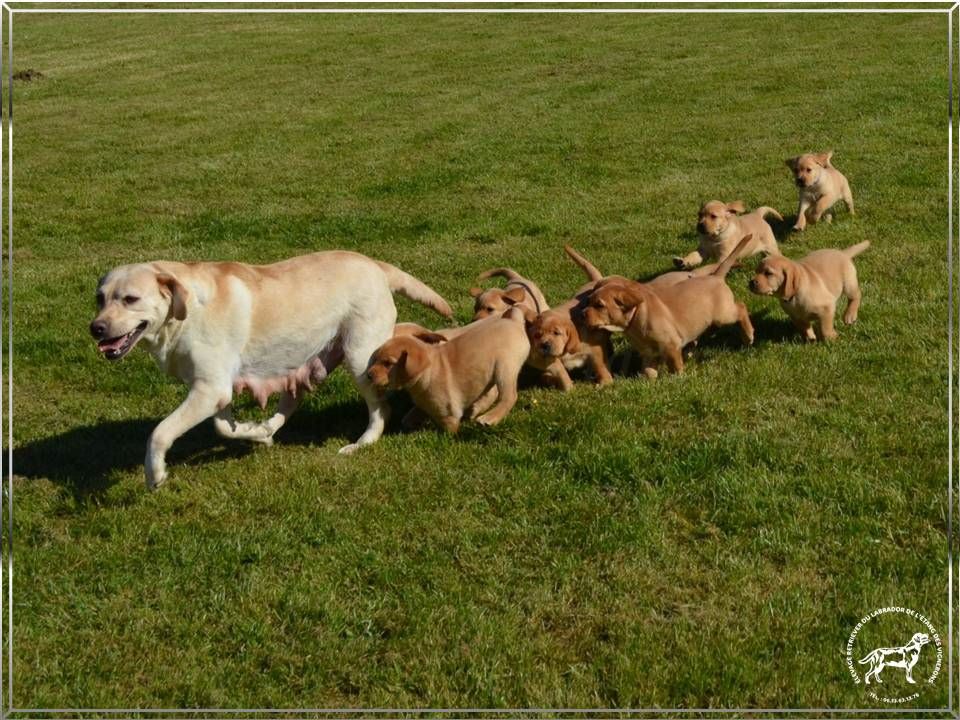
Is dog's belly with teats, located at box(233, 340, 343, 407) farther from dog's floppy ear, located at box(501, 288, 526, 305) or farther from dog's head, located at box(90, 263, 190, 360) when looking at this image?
dog's floppy ear, located at box(501, 288, 526, 305)

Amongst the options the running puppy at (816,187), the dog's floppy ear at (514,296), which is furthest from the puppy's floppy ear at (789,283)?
the running puppy at (816,187)

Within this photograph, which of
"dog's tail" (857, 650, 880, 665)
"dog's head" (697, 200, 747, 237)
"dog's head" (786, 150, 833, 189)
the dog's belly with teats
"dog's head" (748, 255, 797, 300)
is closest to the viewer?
"dog's tail" (857, 650, 880, 665)

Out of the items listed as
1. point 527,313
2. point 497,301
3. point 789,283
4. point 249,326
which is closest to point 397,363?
point 249,326

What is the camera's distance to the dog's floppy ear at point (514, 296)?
7277 millimetres

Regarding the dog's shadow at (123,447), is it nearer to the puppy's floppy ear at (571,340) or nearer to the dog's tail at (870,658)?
the puppy's floppy ear at (571,340)

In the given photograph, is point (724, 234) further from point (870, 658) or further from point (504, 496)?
point (870, 658)

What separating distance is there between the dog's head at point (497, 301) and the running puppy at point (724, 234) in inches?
114

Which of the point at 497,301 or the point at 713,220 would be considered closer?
the point at 497,301

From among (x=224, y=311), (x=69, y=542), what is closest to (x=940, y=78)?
(x=224, y=311)

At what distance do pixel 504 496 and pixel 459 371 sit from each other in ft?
3.58

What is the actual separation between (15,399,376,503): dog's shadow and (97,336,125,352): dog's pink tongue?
1088mm

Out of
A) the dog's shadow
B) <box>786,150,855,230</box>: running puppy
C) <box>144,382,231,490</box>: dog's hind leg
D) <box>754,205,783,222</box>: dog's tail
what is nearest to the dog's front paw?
<box>144,382,231,490</box>: dog's hind leg

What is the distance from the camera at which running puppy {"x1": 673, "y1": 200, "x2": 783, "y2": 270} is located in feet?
30.9

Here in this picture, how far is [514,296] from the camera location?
732 cm
